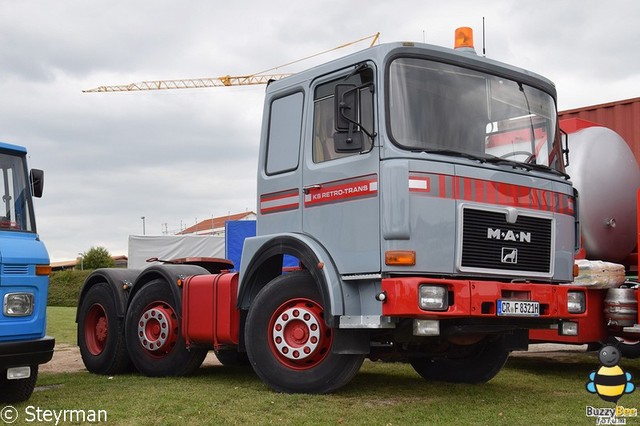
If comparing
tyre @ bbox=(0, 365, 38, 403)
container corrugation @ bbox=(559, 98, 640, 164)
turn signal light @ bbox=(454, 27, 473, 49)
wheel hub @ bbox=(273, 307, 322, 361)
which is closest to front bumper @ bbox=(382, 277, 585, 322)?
wheel hub @ bbox=(273, 307, 322, 361)

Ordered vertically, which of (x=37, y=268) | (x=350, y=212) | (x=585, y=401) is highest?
(x=350, y=212)

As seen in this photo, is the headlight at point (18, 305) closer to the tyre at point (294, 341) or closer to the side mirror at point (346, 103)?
the tyre at point (294, 341)

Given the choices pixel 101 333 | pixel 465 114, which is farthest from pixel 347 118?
pixel 101 333

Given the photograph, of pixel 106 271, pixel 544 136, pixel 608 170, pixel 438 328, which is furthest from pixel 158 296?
pixel 608 170

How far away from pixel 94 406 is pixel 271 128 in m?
3.19

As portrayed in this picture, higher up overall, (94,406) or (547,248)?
(547,248)

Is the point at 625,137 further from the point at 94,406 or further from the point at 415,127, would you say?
the point at 94,406

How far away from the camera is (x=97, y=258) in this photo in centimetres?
5475

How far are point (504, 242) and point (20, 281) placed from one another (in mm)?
4167

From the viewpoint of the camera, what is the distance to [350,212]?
23.4ft

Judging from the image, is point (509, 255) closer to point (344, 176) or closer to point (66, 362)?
point (344, 176)

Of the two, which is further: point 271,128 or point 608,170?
point 608,170

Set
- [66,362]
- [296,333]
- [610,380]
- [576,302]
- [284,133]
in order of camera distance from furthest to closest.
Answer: [66,362]
[284,133]
[576,302]
[296,333]
[610,380]

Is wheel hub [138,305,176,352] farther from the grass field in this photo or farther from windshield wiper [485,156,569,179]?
windshield wiper [485,156,569,179]
